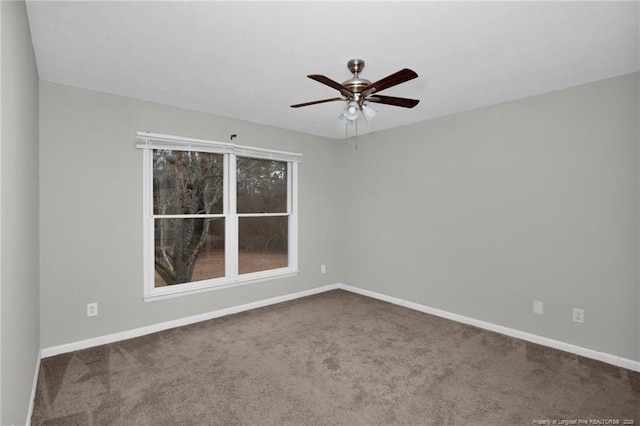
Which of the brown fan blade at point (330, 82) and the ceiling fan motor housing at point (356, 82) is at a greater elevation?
the ceiling fan motor housing at point (356, 82)

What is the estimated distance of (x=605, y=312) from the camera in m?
2.91

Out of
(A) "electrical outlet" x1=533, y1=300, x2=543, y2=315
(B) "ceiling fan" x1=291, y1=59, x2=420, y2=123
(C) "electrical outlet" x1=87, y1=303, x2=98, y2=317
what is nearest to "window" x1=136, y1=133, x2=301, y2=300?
(C) "electrical outlet" x1=87, y1=303, x2=98, y2=317

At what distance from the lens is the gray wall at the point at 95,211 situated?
2973 mm

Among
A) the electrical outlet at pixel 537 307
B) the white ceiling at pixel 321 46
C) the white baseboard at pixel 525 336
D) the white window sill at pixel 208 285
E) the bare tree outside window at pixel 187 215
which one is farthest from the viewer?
the bare tree outside window at pixel 187 215

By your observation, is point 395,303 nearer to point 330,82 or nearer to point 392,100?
point 392,100

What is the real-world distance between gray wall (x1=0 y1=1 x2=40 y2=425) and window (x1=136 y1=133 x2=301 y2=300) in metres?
1.53

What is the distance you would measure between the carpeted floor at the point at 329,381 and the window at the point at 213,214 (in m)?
0.71

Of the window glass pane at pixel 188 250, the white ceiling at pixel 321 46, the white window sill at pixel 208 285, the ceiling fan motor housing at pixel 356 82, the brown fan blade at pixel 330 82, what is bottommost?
the white window sill at pixel 208 285

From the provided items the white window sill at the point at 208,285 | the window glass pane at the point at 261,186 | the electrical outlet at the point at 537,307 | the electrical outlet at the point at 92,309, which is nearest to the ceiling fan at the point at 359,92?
the window glass pane at the point at 261,186

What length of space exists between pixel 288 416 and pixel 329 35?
2.48m

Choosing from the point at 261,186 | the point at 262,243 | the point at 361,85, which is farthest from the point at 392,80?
the point at 262,243

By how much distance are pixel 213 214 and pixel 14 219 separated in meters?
2.50

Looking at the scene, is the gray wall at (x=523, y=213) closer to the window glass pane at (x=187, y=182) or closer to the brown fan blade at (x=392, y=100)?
the brown fan blade at (x=392, y=100)

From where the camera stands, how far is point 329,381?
2562mm
